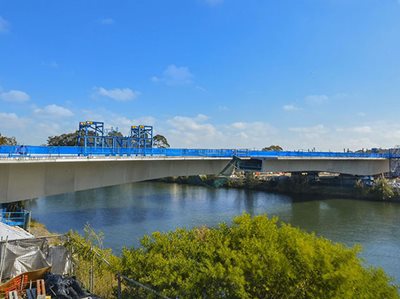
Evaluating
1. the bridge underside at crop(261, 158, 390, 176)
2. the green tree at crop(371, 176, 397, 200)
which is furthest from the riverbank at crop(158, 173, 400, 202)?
the bridge underside at crop(261, 158, 390, 176)

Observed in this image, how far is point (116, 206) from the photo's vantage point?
125 ft

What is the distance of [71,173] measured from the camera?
21391 millimetres

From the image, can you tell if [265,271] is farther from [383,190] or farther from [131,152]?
[383,190]

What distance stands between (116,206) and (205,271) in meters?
33.0

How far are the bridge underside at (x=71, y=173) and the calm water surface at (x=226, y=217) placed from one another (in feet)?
14.3

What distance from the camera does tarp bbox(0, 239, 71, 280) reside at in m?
10.9

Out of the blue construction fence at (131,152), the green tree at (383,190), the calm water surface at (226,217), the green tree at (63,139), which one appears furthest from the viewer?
the green tree at (63,139)

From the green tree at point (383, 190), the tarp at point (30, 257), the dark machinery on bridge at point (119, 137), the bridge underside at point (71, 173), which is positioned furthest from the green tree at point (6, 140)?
the green tree at point (383, 190)

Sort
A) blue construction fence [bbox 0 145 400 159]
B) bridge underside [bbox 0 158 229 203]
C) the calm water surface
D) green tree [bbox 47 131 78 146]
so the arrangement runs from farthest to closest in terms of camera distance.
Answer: green tree [bbox 47 131 78 146] → the calm water surface → blue construction fence [bbox 0 145 400 159] → bridge underside [bbox 0 158 229 203]

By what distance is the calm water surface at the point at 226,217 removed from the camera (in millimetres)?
23870

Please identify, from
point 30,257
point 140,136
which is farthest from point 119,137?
point 30,257

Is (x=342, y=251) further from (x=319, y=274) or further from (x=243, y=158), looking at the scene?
(x=243, y=158)

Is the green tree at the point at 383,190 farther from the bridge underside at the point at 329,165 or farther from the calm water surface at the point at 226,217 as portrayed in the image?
the bridge underside at the point at 329,165

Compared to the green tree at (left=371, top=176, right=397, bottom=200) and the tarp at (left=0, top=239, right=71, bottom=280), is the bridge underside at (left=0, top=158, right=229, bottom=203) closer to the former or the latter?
the tarp at (left=0, top=239, right=71, bottom=280)
